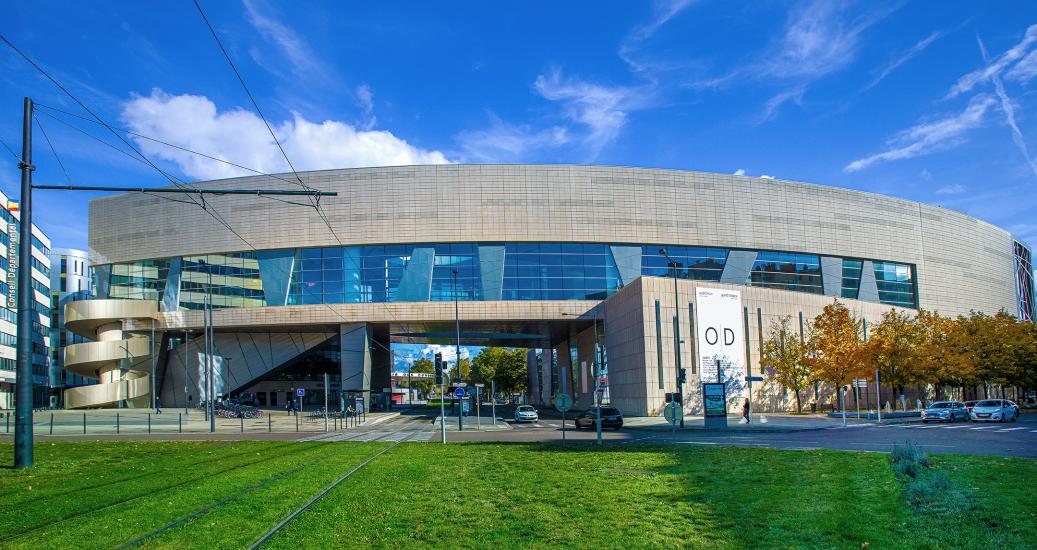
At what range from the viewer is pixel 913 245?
75.0 metres

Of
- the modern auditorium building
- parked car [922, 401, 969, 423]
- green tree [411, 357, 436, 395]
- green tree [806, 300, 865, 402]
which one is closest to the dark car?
the modern auditorium building

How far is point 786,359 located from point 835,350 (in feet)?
11.6

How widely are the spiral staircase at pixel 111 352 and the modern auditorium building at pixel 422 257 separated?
6.7 inches

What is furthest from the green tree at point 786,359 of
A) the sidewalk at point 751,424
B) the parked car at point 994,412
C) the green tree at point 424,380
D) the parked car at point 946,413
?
the green tree at point 424,380

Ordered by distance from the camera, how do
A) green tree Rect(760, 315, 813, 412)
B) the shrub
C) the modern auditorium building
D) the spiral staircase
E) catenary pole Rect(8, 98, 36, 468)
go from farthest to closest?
the spiral staircase → the modern auditorium building → green tree Rect(760, 315, 813, 412) → catenary pole Rect(8, 98, 36, 468) → the shrub

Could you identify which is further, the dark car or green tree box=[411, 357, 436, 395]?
green tree box=[411, 357, 436, 395]

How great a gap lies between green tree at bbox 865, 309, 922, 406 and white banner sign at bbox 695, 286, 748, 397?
353 inches

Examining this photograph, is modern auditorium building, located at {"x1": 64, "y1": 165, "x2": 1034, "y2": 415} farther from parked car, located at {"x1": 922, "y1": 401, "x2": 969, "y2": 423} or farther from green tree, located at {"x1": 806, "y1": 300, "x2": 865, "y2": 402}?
parked car, located at {"x1": 922, "y1": 401, "x2": 969, "y2": 423}

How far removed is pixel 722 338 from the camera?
52.4m

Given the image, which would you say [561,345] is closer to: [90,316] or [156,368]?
[156,368]

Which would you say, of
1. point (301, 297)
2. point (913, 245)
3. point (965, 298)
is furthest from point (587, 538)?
point (965, 298)

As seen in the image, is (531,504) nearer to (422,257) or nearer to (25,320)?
(25,320)

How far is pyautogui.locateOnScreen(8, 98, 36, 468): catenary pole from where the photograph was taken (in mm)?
16328

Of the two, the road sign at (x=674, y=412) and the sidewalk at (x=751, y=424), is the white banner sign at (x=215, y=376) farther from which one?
the road sign at (x=674, y=412)
